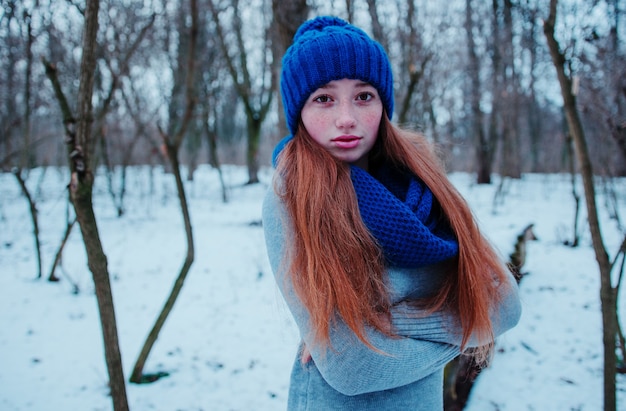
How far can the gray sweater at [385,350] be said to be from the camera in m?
0.83

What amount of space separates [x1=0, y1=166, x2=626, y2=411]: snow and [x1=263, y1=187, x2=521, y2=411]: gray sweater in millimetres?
215

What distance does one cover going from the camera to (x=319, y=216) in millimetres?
893

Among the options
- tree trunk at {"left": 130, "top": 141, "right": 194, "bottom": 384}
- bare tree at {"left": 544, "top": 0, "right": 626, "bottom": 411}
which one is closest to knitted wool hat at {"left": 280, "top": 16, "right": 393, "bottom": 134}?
bare tree at {"left": 544, "top": 0, "right": 626, "bottom": 411}

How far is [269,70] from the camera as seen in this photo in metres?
13.1

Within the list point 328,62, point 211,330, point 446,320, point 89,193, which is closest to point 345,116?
point 328,62

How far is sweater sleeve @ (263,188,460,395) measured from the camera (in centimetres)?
82

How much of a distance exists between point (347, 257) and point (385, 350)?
22cm

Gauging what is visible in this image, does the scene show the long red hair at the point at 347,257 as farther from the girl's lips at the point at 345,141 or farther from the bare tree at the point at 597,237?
the bare tree at the point at 597,237

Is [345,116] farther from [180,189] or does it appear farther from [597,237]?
[180,189]

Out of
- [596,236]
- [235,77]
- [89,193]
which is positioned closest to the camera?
[89,193]

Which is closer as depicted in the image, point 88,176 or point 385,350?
point 385,350

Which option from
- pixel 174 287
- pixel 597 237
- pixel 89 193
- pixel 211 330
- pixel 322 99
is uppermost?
pixel 322 99

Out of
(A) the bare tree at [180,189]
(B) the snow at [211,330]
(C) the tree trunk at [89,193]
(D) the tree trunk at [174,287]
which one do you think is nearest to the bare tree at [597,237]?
(B) the snow at [211,330]

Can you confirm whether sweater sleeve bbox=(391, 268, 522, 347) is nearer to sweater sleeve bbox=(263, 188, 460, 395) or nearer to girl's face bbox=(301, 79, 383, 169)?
sweater sleeve bbox=(263, 188, 460, 395)
